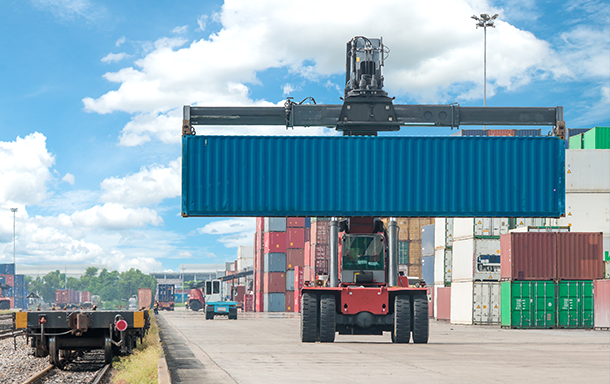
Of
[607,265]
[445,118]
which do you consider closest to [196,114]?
[445,118]

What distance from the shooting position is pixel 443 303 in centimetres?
3916

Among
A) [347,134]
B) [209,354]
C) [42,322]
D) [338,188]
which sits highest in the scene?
[347,134]

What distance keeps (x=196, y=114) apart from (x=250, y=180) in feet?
9.21

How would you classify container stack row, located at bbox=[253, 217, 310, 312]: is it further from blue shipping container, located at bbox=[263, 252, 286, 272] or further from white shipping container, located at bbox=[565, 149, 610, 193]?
white shipping container, located at bbox=[565, 149, 610, 193]

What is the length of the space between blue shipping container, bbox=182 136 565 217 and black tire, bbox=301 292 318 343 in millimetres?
3906

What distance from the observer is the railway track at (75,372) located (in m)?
11.2

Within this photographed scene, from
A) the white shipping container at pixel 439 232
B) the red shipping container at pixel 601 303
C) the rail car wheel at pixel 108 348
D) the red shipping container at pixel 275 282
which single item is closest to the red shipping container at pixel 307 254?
the red shipping container at pixel 275 282

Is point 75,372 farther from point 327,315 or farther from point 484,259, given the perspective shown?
point 484,259

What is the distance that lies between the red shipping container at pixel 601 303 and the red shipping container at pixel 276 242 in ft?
144

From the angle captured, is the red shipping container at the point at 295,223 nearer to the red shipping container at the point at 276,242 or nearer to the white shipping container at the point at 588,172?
the red shipping container at the point at 276,242

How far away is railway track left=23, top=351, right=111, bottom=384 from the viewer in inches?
443

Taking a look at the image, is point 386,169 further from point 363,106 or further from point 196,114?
point 196,114

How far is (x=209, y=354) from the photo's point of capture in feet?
48.6

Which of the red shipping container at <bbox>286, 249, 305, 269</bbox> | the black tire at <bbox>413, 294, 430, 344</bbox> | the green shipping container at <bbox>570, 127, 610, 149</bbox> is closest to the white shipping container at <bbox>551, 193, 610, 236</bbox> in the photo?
the green shipping container at <bbox>570, 127, 610, 149</bbox>
